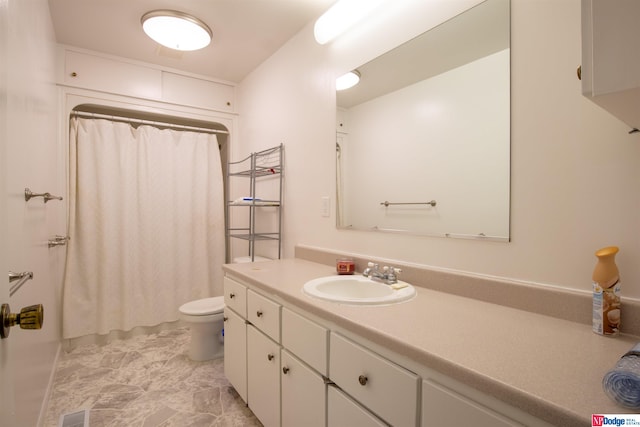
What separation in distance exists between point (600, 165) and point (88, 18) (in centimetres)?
A: 288

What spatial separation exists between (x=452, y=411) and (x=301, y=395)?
663mm

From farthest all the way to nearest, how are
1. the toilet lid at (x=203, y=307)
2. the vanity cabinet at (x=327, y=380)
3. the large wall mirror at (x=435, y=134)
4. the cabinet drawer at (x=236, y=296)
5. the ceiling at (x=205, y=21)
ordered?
the toilet lid at (x=203, y=307) → the ceiling at (x=205, y=21) → the cabinet drawer at (x=236, y=296) → the large wall mirror at (x=435, y=134) → the vanity cabinet at (x=327, y=380)

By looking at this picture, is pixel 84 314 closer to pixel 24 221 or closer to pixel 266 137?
pixel 24 221

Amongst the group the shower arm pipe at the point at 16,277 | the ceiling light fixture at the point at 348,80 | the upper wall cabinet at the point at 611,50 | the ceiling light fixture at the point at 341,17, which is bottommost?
the shower arm pipe at the point at 16,277

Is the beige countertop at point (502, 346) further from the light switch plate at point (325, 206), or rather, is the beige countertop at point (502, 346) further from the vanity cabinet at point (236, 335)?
the light switch plate at point (325, 206)

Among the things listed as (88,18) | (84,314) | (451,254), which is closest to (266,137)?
(88,18)

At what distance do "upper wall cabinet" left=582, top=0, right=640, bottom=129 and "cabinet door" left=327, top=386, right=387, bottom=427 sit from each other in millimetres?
919

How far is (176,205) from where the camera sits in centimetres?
290

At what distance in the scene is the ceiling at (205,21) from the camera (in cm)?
190

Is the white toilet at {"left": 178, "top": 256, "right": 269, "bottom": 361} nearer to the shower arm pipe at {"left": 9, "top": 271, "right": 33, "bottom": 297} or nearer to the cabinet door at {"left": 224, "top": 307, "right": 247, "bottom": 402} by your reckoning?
the cabinet door at {"left": 224, "top": 307, "right": 247, "bottom": 402}

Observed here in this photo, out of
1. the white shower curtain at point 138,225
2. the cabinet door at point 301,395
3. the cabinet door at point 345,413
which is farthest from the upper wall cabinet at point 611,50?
the white shower curtain at point 138,225

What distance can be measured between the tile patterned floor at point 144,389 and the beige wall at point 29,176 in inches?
8.5

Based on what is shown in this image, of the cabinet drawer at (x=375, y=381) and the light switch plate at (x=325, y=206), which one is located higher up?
the light switch plate at (x=325, y=206)

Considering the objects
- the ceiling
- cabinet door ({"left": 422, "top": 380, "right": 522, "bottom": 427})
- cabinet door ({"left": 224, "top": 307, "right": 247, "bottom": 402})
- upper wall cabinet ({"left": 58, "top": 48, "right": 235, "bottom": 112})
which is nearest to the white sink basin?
cabinet door ({"left": 422, "top": 380, "right": 522, "bottom": 427})
